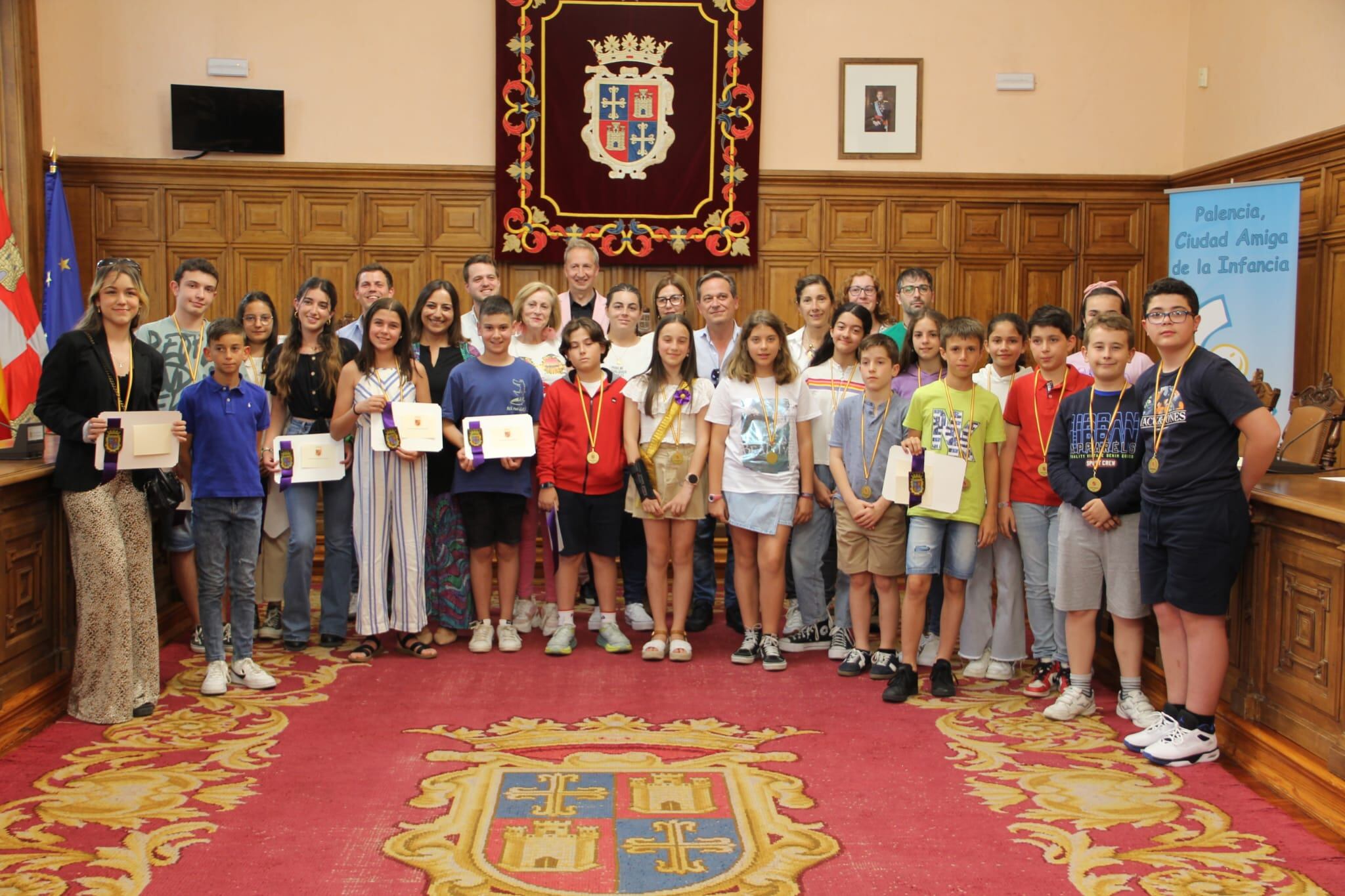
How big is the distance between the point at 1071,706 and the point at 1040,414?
102cm

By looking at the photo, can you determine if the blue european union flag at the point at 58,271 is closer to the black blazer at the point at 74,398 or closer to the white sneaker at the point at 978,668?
the black blazer at the point at 74,398

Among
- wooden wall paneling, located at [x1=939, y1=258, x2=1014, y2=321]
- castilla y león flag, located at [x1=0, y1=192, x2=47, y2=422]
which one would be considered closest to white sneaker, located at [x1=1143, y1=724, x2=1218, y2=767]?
wooden wall paneling, located at [x1=939, y1=258, x2=1014, y2=321]

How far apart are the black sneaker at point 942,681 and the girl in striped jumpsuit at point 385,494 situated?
1.92 m

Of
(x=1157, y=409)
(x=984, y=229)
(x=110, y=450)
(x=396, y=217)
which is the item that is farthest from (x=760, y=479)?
(x=396, y=217)

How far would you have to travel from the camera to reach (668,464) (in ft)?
15.5

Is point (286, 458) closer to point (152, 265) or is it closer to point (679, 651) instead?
point (679, 651)

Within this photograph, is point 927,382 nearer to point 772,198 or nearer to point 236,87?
point 772,198

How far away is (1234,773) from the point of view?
3467 mm

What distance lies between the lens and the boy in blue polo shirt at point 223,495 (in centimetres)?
419

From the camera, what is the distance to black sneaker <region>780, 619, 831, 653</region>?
488 cm

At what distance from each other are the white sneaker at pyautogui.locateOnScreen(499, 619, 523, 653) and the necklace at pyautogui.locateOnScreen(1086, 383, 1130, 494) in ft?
7.44

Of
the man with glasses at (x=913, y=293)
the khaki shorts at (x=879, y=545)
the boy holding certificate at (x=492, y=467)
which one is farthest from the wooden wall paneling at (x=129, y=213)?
the khaki shorts at (x=879, y=545)

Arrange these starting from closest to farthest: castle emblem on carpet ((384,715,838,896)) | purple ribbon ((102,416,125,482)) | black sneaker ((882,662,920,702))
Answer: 1. castle emblem on carpet ((384,715,838,896))
2. purple ribbon ((102,416,125,482))
3. black sneaker ((882,662,920,702))

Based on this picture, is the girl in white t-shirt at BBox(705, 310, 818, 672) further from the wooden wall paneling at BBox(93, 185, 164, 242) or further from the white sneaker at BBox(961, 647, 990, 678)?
the wooden wall paneling at BBox(93, 185, 164, 242)
